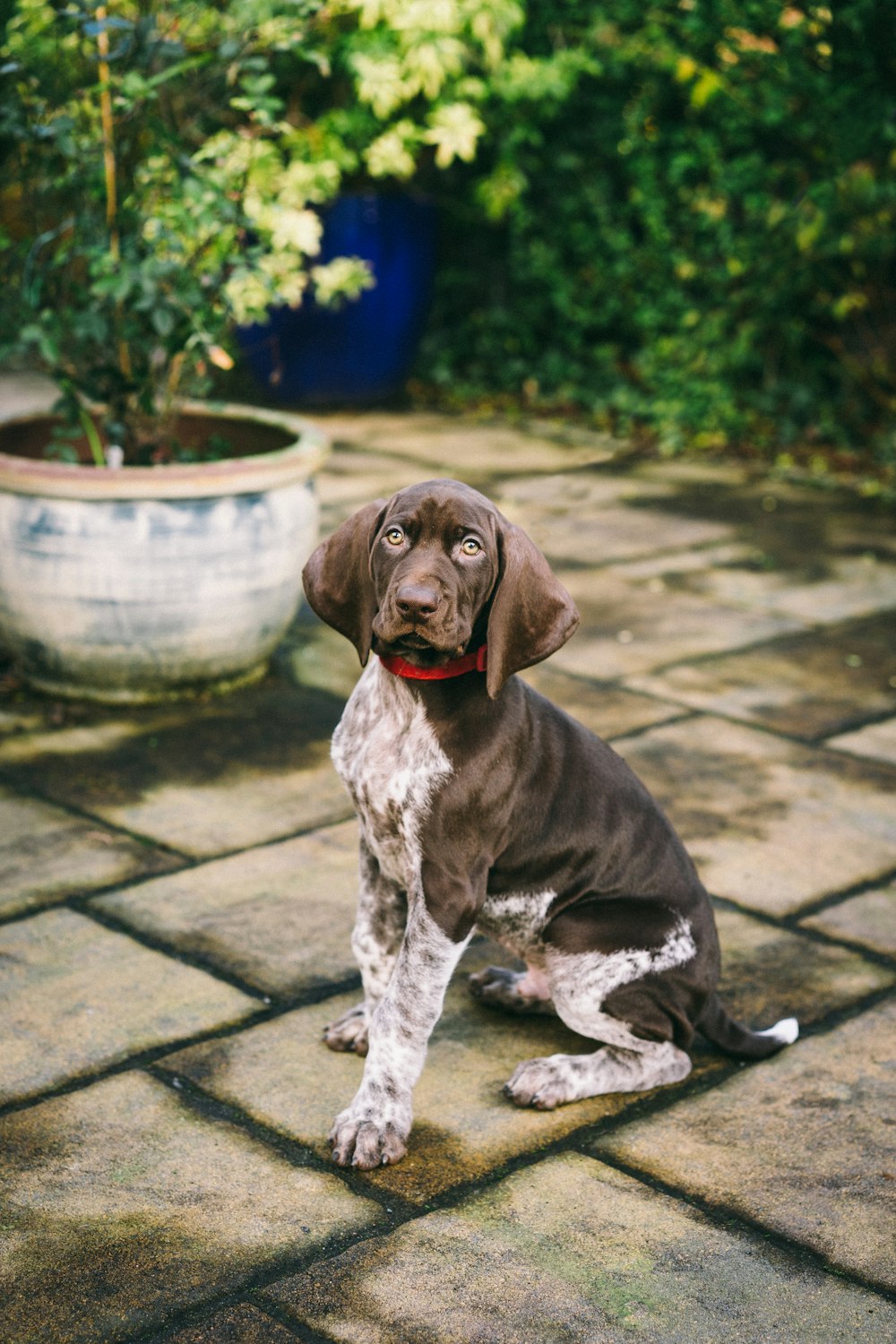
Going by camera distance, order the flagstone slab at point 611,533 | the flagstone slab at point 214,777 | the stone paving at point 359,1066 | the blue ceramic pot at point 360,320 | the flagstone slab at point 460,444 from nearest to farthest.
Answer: the stone paving at point 359,1066, the flagstone slab at point 214,777, the flagstone slab at point 611,533, the flagstone slab at point 460,444, the blue ceramic pot at point 360,320

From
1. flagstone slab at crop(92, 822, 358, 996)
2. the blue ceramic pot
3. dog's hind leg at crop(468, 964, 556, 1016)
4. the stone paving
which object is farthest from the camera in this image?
the blue ceramic pot

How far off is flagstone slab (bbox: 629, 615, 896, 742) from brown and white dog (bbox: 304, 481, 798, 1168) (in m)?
2.25

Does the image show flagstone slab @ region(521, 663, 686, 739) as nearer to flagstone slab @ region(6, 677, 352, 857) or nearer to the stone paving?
the stone paving

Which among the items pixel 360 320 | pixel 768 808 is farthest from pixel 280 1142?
pixel 360 320

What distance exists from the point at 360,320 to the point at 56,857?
641cm

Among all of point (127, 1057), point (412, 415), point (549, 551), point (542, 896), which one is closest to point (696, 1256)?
point (542, 896)

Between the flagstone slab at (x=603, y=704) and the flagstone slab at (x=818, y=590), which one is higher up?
the flagstone slab at (x=818, y=590)

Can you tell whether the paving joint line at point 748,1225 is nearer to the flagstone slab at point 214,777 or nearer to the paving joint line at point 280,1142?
the paving joint line at point 280,1142

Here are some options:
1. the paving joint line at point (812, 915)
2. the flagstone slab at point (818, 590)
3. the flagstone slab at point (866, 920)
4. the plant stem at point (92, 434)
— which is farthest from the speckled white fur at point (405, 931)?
the flagstone slab at point (818, 590)

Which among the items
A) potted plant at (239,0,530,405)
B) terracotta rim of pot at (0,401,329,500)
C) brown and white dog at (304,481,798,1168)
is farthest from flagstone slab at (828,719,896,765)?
potted plant at (239,0,530,405)

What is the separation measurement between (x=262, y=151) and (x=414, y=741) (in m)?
4.04

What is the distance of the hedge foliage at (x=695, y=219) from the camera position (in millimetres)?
8539

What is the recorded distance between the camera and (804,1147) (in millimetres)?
3033

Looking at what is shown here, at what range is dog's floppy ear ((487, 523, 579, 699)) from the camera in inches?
111
